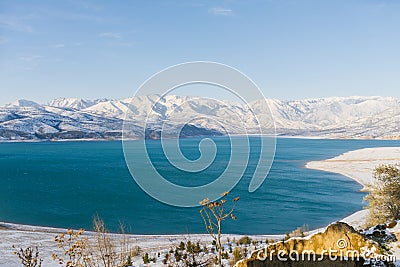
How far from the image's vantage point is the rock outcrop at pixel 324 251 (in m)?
5.48

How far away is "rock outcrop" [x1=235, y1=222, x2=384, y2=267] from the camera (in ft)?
18.0

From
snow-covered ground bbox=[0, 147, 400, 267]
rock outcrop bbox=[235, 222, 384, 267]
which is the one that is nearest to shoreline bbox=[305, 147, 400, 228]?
snow-covered ground bbox=[0, 147, 400, 267]

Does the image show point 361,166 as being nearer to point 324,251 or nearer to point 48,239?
point 48,239

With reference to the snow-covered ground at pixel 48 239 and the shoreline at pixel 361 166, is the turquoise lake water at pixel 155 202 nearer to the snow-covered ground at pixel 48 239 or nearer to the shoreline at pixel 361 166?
the snow-covered ground at pixel 48 239

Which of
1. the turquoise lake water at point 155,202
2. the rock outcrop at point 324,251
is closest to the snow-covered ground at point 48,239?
the rock outcrop at point 324,251

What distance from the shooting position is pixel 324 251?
18.5 ft

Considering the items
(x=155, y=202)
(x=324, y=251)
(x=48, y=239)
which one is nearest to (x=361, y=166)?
(x=155, y=202)

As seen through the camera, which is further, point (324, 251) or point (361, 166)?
point (361, 166)

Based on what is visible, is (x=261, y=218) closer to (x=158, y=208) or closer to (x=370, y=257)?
(x=158, y=208)

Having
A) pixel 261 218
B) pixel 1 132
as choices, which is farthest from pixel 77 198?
pixel 1 132

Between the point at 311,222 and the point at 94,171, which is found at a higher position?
the point at 94,171

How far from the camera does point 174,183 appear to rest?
48.6 meters

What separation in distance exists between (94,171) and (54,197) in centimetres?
2016

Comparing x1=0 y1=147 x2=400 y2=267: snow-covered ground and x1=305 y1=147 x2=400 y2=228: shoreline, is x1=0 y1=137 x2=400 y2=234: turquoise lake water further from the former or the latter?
x1=305 y1=147 x2=400 y2=228: shoreline
